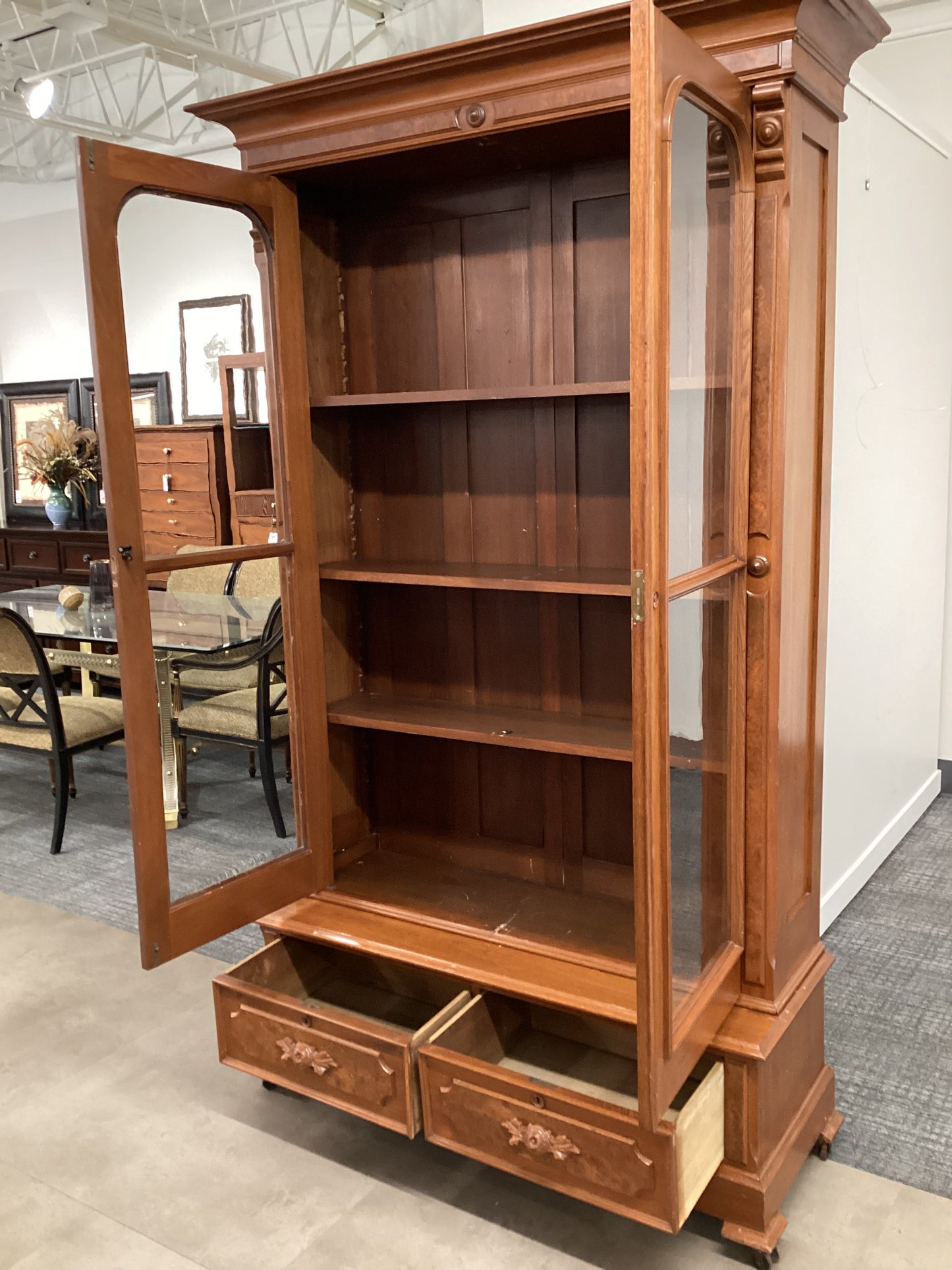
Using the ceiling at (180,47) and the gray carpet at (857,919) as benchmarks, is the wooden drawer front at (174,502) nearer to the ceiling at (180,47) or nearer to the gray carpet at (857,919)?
the gray carpet at (857,919)

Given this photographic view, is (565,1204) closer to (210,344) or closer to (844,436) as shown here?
(844,436)

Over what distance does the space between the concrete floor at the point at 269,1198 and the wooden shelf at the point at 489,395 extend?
60.1 inches

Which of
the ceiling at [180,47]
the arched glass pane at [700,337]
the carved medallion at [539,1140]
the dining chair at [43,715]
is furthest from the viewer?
the ceiling at [180,47]

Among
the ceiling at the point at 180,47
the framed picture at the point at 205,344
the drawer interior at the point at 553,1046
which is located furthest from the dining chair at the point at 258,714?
the framed picture at the point at 205,344

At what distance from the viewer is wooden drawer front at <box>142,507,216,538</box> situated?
2008mm

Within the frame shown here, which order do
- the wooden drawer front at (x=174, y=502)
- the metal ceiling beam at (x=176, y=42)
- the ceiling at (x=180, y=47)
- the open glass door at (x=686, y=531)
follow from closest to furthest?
the open glass door at (x=686, y=531)
the wooden drawer front at (x=174, y=502)
the metal ceiling beam at (x=176, y=42)
the ceiling at (x=180, y=47)

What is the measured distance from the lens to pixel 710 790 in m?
1.83

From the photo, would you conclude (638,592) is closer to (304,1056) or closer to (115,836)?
(304,1056)

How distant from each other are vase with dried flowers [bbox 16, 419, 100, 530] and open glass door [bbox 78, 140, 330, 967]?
14.3ft

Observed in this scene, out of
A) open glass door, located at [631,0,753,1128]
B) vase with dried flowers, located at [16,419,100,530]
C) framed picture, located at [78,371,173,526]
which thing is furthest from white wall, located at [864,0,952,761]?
vase with dried flowers, located at [16,419,100,530]

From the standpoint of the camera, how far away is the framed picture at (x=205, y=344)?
5801mm

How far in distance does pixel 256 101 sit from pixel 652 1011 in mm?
1760

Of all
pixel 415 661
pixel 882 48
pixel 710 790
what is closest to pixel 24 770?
pixel 415 661

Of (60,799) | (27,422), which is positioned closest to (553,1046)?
(60,799)
